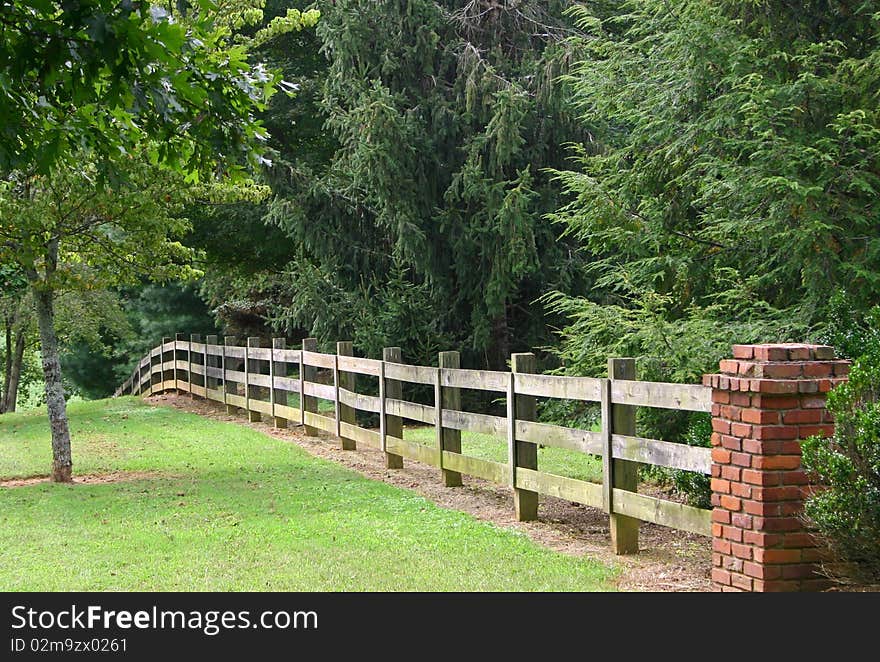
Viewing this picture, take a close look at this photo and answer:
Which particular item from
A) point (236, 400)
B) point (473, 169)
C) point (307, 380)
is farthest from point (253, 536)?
point (236, 400)

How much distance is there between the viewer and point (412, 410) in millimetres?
11430

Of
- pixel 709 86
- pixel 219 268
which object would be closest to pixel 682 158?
pixel 709 86

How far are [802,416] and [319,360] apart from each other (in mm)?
9761

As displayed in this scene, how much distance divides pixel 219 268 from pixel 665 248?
15.5 m

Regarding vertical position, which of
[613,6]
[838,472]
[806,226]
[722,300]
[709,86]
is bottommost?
[838,472]

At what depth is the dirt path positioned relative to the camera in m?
6.79

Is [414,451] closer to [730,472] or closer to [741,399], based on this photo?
[730,472]

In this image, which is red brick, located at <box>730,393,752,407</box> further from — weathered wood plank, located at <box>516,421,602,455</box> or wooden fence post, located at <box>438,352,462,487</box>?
wooden fence post, located at <box>438,352,462,487</box>

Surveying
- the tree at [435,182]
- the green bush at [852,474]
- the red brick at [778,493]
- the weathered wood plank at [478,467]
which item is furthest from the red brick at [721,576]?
the tree at [435,182]

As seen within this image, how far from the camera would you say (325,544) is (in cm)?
780

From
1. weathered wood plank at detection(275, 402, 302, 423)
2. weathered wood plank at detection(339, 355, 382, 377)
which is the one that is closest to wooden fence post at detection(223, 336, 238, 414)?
weathered wood plank at detection(275, 402, 302, 423)

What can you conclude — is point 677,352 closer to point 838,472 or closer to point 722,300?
point 722,300

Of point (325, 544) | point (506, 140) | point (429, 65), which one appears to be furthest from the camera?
point (429, 65)

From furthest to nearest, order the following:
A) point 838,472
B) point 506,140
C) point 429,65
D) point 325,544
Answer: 1. point 429,65
2. point 506,140
3. point 325,544
4. point 838,472
